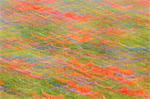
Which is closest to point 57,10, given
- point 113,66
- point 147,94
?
point 113,66

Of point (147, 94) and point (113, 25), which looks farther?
point (113, 25)

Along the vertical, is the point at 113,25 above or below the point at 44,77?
Result: above

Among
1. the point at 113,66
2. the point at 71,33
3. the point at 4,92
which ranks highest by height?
the point at 71,33

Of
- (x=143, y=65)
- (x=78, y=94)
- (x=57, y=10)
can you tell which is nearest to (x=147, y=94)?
(x=143, y=65)

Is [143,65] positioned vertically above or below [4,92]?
above

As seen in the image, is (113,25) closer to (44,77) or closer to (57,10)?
(57,10)

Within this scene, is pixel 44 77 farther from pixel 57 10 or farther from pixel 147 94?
pixel 147 94
